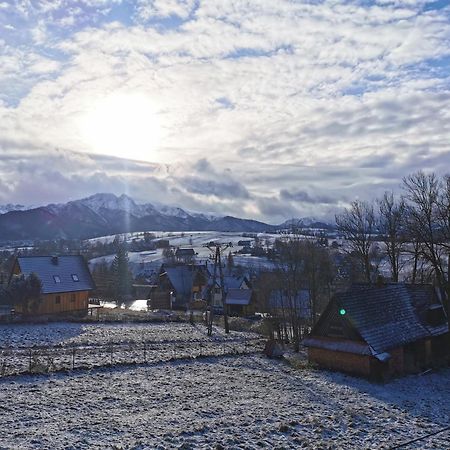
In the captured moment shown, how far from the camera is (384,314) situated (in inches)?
1201

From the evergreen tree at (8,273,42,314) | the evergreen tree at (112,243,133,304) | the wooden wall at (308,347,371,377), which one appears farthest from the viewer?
the evergreen tree at (112,243,133,304)

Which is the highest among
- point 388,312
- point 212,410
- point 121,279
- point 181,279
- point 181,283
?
point 121,279

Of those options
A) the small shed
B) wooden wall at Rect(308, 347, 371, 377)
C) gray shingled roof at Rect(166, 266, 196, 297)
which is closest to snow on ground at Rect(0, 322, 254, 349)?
wooden wall at Rect(308, 347, 371, 377)

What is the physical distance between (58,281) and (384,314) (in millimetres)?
34359

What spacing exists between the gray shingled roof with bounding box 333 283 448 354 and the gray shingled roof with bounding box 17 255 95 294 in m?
31.7

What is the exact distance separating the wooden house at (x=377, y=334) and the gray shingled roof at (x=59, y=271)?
30014 millimetres

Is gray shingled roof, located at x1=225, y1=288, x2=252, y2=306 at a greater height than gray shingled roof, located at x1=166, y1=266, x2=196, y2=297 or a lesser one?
lesser

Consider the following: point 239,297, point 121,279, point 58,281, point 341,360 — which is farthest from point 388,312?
point 121,279

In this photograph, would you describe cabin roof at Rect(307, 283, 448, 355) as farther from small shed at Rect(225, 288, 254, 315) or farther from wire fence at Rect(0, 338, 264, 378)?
small shed at Rect(225, 288, 254, 315)

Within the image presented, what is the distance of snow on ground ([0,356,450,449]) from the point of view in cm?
1516

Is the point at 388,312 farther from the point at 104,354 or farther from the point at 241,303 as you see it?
the point at 241,303

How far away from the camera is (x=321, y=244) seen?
189 ft

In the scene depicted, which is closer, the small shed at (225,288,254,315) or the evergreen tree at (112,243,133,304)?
the small shed at (225,288,254,315)

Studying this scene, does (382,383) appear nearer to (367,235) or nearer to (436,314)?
(436,314)
